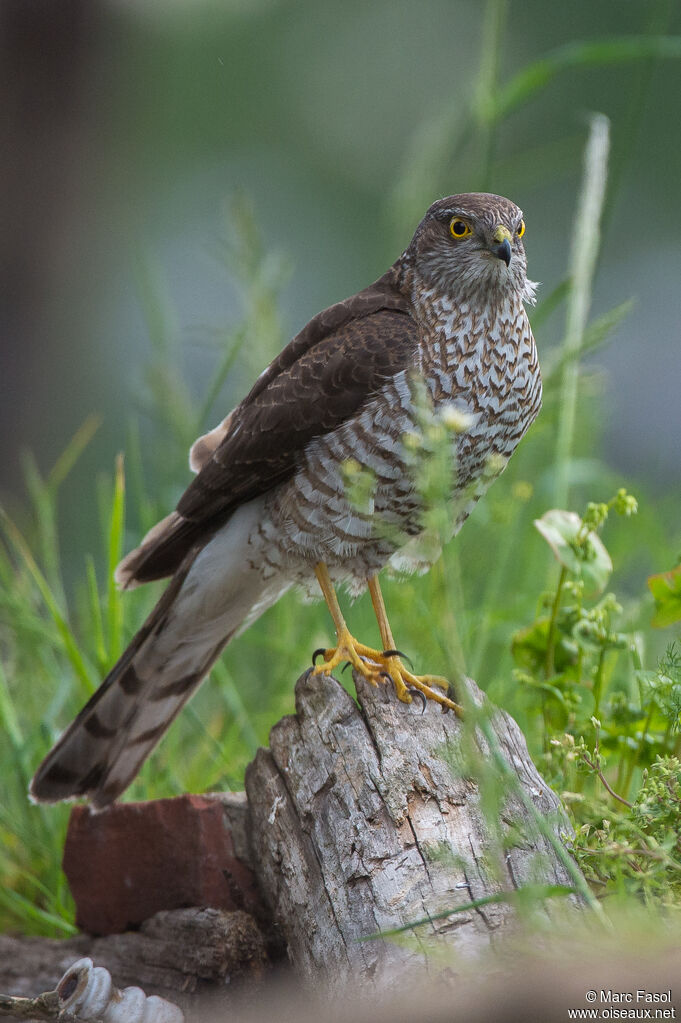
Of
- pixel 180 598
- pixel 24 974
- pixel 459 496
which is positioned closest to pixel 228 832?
pixel 24 974

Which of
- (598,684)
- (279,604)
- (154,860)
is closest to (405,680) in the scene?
(598,684)

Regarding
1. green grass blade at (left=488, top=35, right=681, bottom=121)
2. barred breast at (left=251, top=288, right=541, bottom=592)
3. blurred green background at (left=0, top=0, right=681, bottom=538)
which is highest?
blurred green background at (left=0, top=0, right=681, bottom=538)

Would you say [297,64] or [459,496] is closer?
[459,496]

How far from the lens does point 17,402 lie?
7.18 m

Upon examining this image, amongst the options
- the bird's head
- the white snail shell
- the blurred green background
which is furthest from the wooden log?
the blurred green background

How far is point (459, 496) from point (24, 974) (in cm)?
166

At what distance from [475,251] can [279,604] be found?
1.68 metres

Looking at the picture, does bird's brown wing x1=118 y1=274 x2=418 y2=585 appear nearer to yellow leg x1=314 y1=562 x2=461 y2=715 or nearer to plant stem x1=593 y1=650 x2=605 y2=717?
yellow leg x1=314 y1=562 x2=461 y2=715

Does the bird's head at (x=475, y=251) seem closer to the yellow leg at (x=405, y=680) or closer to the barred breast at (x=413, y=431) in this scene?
the barred breast at (x=413, y=431)

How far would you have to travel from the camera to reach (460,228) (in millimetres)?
3043

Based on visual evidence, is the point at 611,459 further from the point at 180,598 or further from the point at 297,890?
the point at 297,890

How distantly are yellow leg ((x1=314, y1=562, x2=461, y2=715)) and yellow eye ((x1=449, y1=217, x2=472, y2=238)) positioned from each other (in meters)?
1.05

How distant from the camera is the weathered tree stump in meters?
2.04

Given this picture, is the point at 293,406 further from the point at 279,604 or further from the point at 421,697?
the point at 279,604
